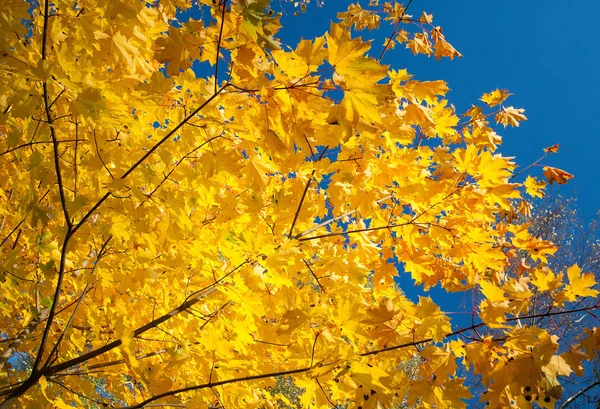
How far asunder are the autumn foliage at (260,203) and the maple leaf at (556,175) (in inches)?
0.8

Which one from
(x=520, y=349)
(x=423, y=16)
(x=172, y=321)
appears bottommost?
(x=520, y=349)

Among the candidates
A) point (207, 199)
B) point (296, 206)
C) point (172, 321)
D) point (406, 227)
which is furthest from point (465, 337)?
point (172, 321)

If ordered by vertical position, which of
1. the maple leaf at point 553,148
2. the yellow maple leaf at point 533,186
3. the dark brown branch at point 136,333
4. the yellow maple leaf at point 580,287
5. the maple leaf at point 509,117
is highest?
the maple leaf at point 509,117

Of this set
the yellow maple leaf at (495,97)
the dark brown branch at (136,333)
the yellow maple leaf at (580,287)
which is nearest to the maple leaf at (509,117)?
the yellow maple leaf at (495,97)

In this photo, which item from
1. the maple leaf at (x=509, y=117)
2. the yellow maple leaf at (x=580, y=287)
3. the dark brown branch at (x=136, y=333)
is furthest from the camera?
the maple leaf at (x=509, y=117)

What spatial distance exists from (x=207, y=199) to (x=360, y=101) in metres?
0.97

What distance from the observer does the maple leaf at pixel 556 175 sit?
245cm

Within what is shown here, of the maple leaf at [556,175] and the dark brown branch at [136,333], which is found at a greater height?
the maple leaf at [556,175]

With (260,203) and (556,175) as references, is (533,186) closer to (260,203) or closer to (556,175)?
(556,175)

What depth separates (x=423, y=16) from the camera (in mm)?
2070

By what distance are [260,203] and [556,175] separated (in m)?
1.91

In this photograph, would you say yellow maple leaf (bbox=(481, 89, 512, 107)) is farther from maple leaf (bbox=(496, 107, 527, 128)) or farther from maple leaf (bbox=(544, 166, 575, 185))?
maple leaf (bbox=(544, 166, 575, 185))

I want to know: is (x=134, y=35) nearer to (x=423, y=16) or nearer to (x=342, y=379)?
(x=423, y=16)

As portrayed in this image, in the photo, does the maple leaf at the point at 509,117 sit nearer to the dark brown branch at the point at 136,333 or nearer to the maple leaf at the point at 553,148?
the maple leaf at the point at 553,148
